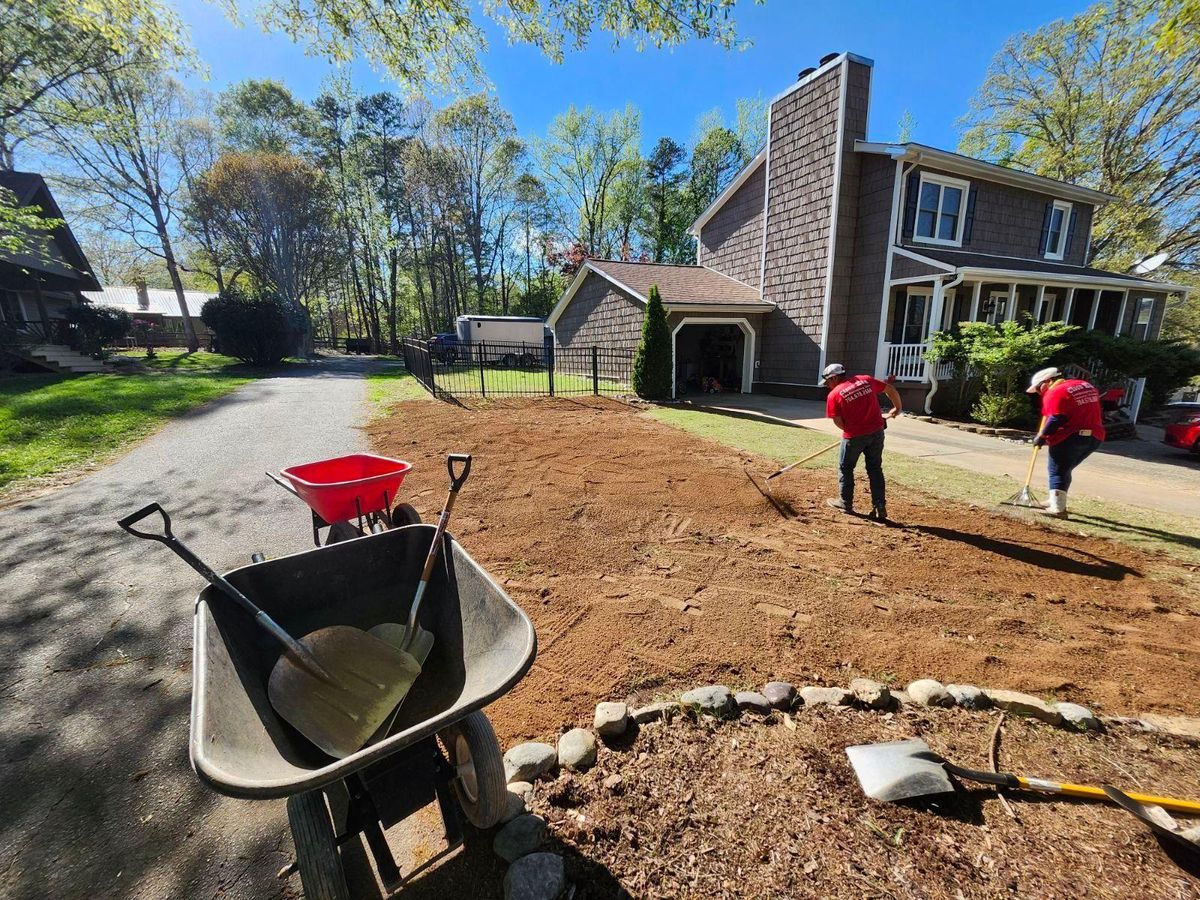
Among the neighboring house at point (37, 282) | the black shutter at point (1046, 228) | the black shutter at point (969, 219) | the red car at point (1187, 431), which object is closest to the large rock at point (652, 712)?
the red car at point (1187, 431)

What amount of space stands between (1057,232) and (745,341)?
11.5 m

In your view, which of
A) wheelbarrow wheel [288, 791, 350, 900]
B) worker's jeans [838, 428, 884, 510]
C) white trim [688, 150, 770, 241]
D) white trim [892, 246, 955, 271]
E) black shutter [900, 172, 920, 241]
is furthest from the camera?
white trim [688, 150, 770, 241]

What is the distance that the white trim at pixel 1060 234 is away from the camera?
51.0 ft

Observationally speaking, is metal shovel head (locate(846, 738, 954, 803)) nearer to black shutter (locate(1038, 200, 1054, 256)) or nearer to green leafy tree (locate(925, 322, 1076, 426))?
green leafy tree (locate(925, 322, 1076, 426))

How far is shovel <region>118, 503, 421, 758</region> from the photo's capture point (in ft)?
5.49

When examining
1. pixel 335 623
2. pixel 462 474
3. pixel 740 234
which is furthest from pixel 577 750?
pixel 740 234

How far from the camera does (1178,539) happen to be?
4.54m

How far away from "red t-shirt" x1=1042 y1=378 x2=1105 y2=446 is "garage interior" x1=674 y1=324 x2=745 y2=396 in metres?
10.8

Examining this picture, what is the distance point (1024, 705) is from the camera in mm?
2367

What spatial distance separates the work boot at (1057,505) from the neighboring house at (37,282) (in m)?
25.8

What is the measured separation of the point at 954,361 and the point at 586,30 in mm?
10869

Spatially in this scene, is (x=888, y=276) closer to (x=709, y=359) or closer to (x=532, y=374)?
(x=709, y=359)

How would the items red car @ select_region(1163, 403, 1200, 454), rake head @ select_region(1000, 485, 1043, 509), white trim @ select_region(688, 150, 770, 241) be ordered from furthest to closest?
white trim @ select_region(688, 150, 770, 241) < red car @ select_region(1163, 403, 1200, 454) < rake head @ select_region(1000, 485, 1043, 509)

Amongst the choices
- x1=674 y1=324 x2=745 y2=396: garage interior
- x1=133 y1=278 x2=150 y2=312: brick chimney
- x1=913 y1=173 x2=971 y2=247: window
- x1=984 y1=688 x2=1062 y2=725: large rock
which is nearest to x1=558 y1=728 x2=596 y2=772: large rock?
x1=984 y1=688 x2=1062 y2=725: large rock
